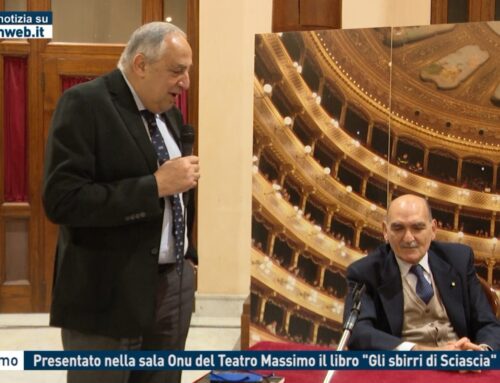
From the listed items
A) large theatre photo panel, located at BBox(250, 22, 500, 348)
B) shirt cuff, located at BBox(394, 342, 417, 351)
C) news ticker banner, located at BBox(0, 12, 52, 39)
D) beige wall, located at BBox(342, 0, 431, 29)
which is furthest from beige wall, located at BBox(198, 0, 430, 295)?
shirt cuff, located at BBox(394, 342, 417, 351)

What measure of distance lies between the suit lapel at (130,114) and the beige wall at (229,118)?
3689 mm

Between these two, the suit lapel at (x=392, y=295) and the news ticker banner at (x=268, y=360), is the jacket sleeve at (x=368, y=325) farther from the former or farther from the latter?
the news ticker banner at (x=268, y=360)

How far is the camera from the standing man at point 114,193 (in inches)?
81.8

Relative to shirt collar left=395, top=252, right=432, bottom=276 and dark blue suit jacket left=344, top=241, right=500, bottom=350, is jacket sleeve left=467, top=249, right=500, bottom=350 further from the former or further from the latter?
shirt collar left=395, top=252, right=432, bottom=276

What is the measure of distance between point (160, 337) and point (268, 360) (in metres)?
0.34

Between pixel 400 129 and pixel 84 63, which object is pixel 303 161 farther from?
pixel 84 63

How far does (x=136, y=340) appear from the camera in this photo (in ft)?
7.15

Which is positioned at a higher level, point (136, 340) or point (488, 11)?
point (488, 11)

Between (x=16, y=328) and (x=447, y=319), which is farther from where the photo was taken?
(x=16, y=328)

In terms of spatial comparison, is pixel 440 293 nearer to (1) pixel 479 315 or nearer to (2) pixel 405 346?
(1) pixel 479 315

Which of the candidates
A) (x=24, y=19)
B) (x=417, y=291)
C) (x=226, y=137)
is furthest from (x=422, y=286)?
(x=226, y=137)

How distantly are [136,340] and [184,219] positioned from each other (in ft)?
1.19

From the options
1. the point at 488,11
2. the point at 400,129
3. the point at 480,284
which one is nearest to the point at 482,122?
the point at 400,129

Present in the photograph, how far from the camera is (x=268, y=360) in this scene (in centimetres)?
241
